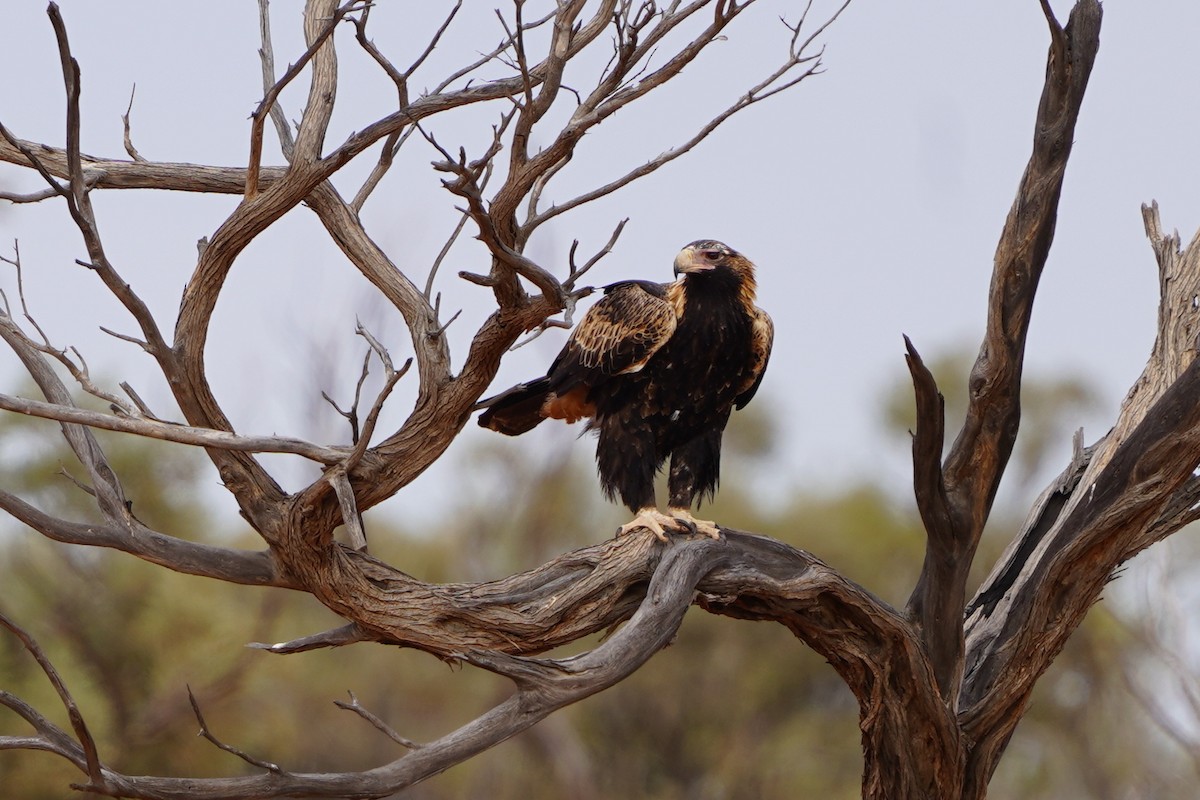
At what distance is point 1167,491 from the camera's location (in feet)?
13.3

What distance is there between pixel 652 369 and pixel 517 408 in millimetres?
499

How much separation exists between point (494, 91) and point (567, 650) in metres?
12.6

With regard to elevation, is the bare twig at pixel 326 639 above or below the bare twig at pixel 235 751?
above

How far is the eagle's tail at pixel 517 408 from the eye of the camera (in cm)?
455

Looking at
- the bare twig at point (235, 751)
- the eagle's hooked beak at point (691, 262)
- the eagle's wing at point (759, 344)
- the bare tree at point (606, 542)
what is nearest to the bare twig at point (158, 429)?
the bare tree at point (606, 542)

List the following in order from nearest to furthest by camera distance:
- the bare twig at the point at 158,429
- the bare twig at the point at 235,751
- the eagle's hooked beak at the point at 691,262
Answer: the bare twig at the point at 235,751, the bare twig at the point at 158,429, the eagle's hooked beak at the point at 691,262

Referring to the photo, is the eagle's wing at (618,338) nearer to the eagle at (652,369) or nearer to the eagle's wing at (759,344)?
the eagle at (652,369)

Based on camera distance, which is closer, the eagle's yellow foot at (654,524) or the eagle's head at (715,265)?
the eagle's yellow foot at (654,524)

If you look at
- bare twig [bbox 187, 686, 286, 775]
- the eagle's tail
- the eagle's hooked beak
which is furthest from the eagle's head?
bare twig [bbox 187, 686, 286, 775]

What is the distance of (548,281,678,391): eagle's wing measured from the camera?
4.48 metres

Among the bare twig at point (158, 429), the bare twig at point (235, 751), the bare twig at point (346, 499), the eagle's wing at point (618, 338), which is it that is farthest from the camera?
the eagle's wing at point (618, 338)

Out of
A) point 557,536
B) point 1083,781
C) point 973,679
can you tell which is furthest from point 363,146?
point 1083,781

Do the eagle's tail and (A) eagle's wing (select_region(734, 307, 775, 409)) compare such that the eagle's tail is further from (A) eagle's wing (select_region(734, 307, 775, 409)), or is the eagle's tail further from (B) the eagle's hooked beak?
(A) eagle's wing (select_region(734, 307, 775, 409))

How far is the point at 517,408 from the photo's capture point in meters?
4.66
